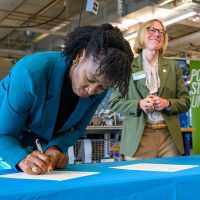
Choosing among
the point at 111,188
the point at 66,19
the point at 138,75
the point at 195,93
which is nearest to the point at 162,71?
the point at 138,75

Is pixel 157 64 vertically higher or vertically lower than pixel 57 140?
higher

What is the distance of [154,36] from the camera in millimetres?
2025

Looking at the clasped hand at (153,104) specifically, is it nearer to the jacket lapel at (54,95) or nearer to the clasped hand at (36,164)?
the jacket lapel at (54,95)

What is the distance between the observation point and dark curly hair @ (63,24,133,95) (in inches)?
42.6

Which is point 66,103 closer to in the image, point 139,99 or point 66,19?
point 139,99

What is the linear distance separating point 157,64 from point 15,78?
1.09 metres

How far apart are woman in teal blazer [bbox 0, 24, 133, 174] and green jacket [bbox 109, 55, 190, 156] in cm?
57

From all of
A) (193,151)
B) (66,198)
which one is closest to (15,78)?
(66,198)

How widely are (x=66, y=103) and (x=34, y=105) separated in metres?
0.15

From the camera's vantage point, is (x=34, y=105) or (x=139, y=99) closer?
(x=34, y=105)

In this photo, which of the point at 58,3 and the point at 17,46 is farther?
the point at 17,46

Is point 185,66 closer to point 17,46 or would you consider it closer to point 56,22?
point 56,22

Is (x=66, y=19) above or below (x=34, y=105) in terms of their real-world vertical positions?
above

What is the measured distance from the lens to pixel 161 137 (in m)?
1.86
